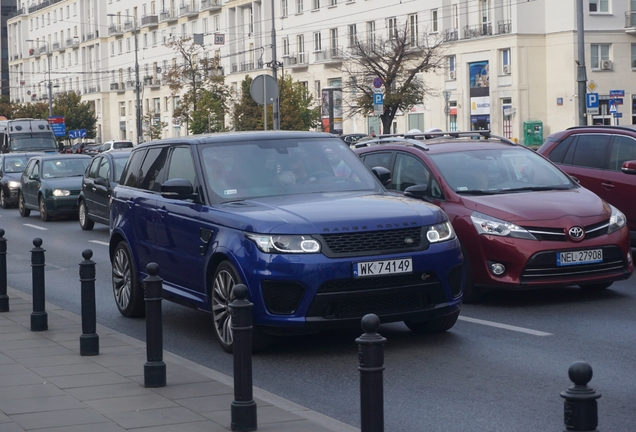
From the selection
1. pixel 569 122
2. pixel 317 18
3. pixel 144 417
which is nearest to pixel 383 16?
pixel 317 18

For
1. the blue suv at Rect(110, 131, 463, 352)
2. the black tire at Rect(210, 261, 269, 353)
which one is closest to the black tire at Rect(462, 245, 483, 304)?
the blue suv at Rect(110, 131, 463, 352)

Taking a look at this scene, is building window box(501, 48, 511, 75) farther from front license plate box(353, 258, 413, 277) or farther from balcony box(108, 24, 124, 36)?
balcony box(108, 24, 124, 36)

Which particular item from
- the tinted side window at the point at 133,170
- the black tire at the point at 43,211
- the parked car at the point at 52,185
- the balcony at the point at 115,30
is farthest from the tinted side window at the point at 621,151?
the balcony at the point at 115,30

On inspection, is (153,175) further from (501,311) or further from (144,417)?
(144,417)

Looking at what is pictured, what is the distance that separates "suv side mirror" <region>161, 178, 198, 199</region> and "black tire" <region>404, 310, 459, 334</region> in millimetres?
2086

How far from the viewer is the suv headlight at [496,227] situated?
9.99m

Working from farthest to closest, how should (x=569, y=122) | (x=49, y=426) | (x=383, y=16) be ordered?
1. (x=383, y=16)
2. (x=569, y=122)
3. (x=49, y=426)

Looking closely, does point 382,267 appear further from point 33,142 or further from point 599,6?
point 599,6

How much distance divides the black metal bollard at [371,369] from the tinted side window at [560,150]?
10534mm

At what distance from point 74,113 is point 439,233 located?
9855 cm

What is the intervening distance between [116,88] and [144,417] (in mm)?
103489

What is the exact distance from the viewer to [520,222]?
393 inches

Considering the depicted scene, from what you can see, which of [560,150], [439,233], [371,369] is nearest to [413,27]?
[560,150]

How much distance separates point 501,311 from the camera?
1000 cm
